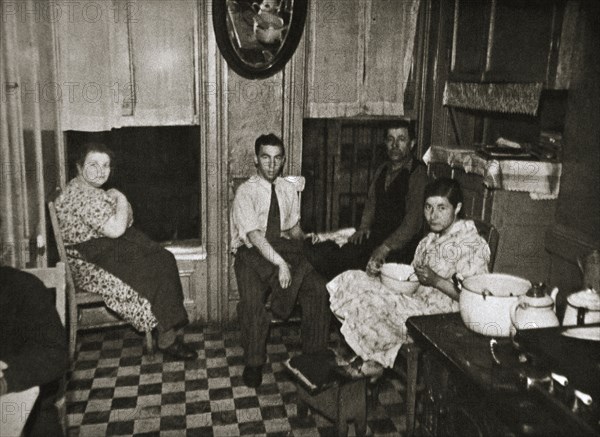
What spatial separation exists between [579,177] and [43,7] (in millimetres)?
3163

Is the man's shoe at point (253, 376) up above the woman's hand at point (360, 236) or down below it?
below

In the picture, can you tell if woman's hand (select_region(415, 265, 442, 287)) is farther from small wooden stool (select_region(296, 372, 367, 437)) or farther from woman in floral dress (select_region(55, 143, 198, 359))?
woman in floral dress (select_region(55, 143, 198, 359))

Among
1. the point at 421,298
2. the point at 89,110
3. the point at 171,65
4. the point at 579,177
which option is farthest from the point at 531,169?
the point at 89,110

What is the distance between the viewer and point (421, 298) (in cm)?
328

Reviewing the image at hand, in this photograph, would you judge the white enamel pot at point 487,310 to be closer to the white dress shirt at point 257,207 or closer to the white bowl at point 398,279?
the white bowl at point 398,279

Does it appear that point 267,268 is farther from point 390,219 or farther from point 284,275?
point 390,219

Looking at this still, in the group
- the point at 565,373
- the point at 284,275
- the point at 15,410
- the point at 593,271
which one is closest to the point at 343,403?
the point at 284,275

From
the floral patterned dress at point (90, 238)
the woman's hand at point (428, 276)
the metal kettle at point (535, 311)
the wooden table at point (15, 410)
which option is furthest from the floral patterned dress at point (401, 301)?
the wooden table at point (15, 410)

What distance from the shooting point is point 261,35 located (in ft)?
14.1

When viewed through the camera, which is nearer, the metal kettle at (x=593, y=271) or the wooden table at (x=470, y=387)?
the wooden table at (x=470, y=387)

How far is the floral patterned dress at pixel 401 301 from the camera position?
303 cm

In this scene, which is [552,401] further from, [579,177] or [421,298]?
[579,177]

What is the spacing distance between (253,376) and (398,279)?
3.53ft

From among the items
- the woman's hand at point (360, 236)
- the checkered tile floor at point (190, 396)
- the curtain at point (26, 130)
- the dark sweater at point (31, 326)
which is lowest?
the checkered tile floor at point (190, 396)
